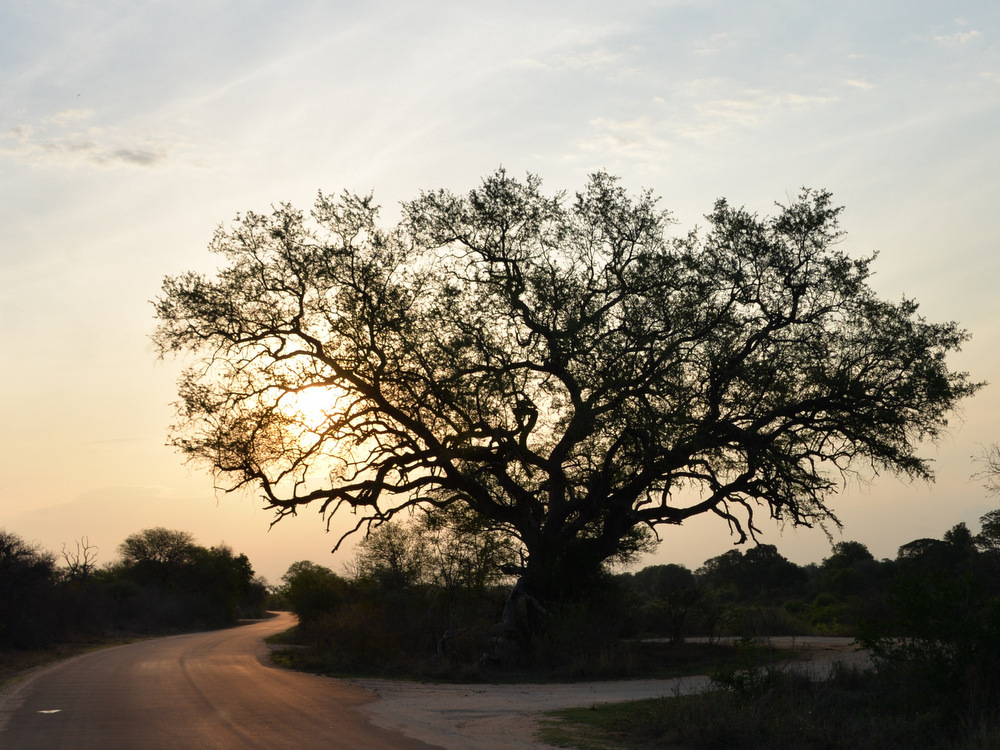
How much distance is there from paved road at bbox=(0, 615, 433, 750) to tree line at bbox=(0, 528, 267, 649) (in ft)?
39.8

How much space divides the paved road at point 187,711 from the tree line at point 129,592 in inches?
477

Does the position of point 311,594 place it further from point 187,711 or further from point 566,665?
point 187,711

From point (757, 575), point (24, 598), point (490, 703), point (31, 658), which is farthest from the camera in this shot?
point (757, 575)

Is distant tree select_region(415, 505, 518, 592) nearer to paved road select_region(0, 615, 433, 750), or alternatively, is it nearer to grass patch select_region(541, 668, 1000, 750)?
paved road select_region(0, 615, 433, 750)

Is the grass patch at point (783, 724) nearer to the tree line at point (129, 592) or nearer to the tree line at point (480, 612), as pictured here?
the tree line at point (480, 612)

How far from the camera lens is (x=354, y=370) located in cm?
2141

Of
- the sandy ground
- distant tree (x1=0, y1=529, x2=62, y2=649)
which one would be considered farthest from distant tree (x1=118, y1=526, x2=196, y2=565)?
the sandy ground

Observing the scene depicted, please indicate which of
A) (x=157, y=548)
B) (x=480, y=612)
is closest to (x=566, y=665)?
(x=480, y=612)

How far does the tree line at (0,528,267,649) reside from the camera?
3266 centimetres

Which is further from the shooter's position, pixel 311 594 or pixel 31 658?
pixel 311 594

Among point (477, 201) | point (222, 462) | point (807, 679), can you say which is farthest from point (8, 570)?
point (807, 679)

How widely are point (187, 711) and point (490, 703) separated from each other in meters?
5.07

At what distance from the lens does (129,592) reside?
6259cm

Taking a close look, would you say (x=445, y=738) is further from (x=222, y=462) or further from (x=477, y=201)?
(x=477, y=201)
